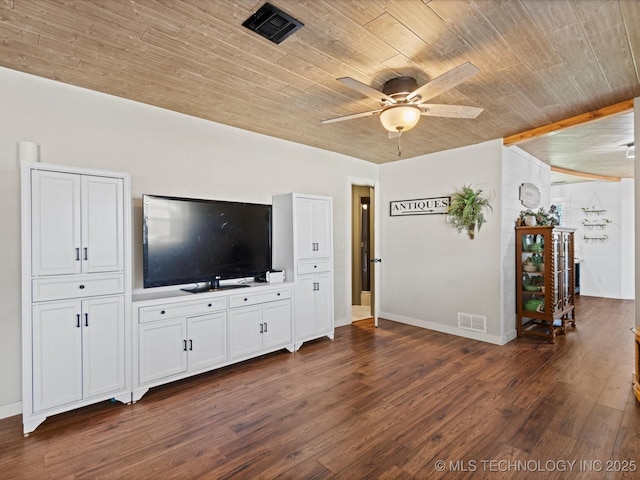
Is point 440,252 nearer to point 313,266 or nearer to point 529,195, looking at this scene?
point 529,195

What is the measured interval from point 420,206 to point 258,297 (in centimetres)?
298

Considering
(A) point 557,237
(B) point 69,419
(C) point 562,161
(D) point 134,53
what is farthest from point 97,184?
(C) point 562,161

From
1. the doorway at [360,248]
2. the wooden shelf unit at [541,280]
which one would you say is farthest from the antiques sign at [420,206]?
the wooden shelf unit at [541,280]

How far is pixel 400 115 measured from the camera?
268cm

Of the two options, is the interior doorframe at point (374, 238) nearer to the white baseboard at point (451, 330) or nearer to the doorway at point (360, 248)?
the white baseboard at point (451, 330)

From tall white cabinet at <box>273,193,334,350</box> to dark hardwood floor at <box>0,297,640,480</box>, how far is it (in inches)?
24.7

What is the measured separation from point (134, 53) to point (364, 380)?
3319mm

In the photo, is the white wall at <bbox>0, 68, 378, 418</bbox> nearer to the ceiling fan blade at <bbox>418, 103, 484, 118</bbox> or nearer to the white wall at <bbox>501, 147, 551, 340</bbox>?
the ceiling fan blade at <bbox>418, 103, 484, 118</bbox>

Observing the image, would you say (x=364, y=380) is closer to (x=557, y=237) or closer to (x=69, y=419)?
(x=69, y=419)

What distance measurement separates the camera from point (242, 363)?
371cm

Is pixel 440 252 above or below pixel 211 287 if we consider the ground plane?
above

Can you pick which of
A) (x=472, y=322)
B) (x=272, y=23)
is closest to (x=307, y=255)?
(x=472, y=322)

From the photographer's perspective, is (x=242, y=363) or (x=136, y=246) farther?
(x=242, y=363)

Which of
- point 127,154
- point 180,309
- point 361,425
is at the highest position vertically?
point 127,154
